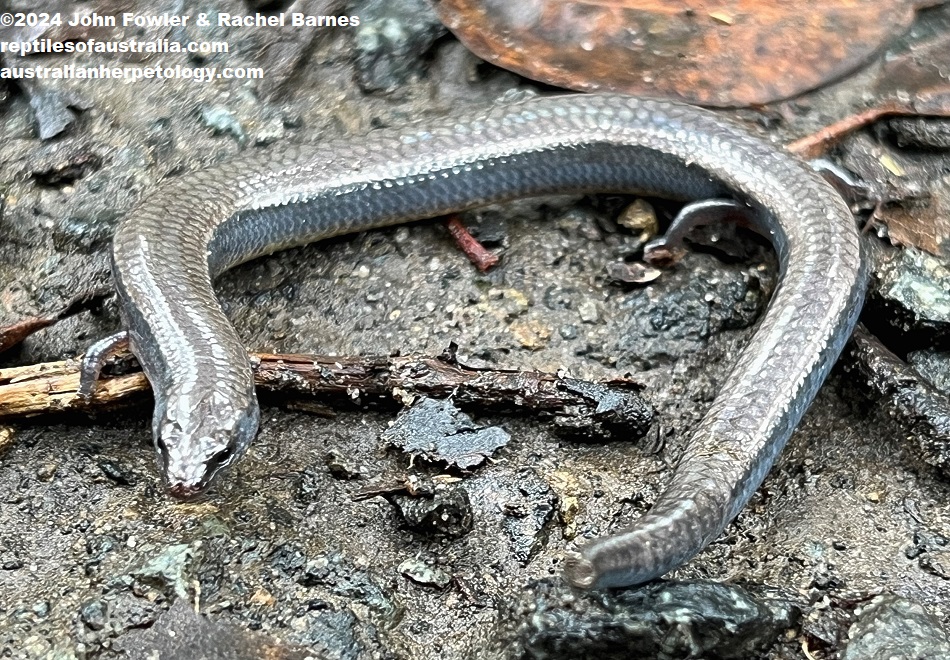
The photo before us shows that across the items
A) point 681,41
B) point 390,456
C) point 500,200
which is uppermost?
point 681,41

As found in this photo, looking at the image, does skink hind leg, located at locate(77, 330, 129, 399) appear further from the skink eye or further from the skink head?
the skink eye

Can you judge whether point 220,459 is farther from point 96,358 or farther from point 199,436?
point 96,358

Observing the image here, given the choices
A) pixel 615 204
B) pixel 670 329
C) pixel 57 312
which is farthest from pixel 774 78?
pixel 57 312

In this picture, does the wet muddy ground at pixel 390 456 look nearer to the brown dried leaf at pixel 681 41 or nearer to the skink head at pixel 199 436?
the skink head at pixel 199 436

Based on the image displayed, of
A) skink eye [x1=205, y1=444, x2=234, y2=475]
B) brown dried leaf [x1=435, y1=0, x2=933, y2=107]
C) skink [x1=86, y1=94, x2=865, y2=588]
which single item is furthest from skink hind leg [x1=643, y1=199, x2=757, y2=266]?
skink eye [x1=205, y1=444, x2=234, y2=475]

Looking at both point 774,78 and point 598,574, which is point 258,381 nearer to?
point 598,574

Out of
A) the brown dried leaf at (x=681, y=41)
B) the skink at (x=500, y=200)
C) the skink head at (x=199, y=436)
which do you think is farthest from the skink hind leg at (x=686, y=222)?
the skink head at (x=199, y=436)

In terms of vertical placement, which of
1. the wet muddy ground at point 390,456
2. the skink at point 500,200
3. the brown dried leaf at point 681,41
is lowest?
the wet muddy ground at point 390,456

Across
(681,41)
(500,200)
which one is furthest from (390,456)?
(681,41)
